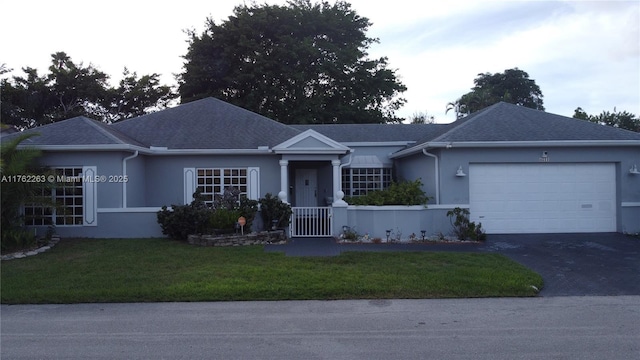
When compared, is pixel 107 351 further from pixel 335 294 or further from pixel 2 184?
pixel 2 184

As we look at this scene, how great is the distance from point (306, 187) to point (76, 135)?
28.0ft

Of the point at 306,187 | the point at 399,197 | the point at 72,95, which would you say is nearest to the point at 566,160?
the point at 399,197

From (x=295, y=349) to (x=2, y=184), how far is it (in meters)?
10.3

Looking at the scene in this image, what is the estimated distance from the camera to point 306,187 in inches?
803

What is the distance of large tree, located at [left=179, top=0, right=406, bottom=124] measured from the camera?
31.7 metres

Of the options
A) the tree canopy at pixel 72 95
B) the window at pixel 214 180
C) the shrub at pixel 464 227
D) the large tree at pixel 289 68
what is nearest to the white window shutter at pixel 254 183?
the window at pixel 214 180

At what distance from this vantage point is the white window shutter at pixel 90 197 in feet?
49.8

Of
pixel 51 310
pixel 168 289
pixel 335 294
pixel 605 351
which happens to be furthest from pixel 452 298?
pixel 51 310

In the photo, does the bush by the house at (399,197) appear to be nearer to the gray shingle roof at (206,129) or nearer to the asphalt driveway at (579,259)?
the asphalt driveway at (579,259)

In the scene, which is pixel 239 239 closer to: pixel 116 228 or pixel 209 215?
pixel 209 215

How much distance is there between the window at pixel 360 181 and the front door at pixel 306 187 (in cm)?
121

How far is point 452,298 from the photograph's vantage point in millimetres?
8422

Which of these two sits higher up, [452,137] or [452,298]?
[452,137]

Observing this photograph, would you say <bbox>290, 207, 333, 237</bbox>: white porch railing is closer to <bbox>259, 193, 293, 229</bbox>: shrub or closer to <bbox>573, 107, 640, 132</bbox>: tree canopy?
<bbox>259, 193, 293, 229</bbox>: shrub
